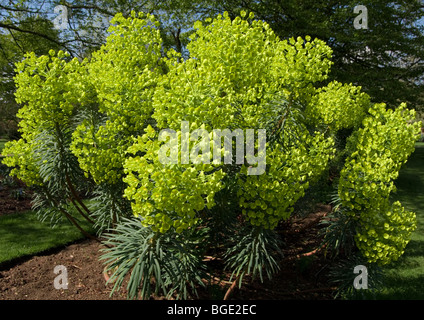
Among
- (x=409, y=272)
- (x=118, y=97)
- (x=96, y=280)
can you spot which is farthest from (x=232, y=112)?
(x=409, y=272)

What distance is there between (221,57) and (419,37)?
11.5m

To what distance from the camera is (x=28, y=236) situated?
202 inches

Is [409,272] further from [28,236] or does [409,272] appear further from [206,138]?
[28,236]

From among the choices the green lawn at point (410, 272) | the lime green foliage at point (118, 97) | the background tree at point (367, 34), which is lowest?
the green lawn at point (410, 272)

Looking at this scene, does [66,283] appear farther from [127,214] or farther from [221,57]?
[221,57]

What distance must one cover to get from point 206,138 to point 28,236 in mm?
4618

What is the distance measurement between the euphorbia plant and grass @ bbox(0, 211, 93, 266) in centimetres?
172

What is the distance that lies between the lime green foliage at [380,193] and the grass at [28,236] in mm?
4395

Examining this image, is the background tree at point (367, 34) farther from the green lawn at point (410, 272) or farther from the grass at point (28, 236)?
the grass at point (28, 236)

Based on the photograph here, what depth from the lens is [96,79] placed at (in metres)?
3.23

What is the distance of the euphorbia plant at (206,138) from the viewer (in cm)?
234

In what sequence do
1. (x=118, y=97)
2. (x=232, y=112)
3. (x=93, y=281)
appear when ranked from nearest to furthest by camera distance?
(x=232, y=112), (x=118, y=97), (x=93, y=281)

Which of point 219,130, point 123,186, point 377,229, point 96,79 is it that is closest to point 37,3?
point 96,79

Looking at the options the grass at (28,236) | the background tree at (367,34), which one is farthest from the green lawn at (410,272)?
the grass at (28,236)
